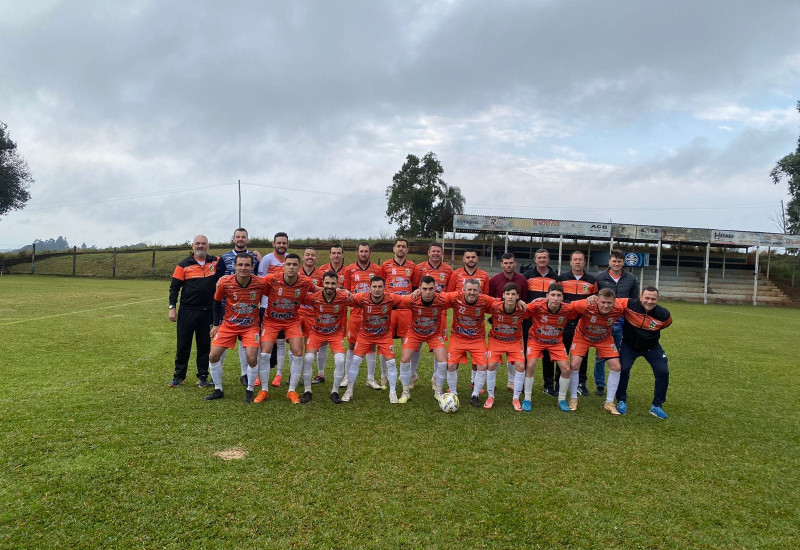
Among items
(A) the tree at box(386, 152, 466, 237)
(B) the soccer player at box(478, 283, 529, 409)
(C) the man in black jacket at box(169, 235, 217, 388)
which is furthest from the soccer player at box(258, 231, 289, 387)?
(A) the tree at box(386, 152, 466, 237)

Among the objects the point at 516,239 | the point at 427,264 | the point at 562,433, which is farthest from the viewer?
the point at 516,239

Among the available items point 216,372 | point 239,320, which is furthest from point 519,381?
point 216,372

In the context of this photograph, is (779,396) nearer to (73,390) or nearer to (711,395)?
(711,395)

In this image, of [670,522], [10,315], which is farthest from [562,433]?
[10,315]

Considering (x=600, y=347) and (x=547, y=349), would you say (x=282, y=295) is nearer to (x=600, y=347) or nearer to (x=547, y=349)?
(x=547, y=349)

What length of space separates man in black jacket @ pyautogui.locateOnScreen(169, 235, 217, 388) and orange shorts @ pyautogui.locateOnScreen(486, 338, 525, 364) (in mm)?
3686

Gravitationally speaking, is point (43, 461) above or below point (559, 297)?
below

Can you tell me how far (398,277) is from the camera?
6488 mm

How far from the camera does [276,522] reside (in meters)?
2.82

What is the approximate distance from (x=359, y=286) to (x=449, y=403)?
211 centimetres

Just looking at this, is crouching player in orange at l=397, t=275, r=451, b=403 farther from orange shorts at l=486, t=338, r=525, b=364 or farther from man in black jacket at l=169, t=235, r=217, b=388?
man in black jacket at l=169, t=235, r=217, b=388

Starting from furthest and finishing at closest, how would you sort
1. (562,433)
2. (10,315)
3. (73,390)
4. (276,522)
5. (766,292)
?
(766,292)
(10,315)
(73,390)
(562,433)
(276,522)

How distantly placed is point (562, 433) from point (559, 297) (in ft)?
5.20

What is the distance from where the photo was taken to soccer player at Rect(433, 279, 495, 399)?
5.49 meters
